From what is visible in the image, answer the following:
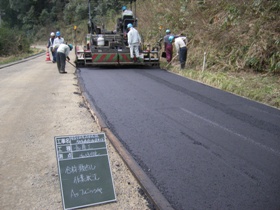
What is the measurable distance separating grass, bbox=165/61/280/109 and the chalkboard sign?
16.3 feet

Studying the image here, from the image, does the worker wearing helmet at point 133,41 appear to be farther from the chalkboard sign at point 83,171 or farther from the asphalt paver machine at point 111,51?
the chalkboard sign at point 83,171

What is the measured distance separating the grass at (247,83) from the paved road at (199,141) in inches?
13.5

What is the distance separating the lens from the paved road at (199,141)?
Answer: 10.1 feet

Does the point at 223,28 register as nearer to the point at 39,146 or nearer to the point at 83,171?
the point at 39,146

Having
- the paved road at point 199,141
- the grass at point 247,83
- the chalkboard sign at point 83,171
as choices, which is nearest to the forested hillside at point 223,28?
the grass at point 247,83

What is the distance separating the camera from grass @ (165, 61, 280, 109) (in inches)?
277

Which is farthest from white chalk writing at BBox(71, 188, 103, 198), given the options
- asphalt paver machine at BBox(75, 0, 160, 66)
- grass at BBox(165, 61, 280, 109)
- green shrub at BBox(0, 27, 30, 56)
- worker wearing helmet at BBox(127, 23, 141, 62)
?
green shrub at BBox(0, 27, 30, 56)

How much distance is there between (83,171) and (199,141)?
2.24 meters

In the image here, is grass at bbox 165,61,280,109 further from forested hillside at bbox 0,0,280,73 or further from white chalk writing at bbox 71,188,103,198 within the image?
white chalk writing at bbox 71,188,103,198

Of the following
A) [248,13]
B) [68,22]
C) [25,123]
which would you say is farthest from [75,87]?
[68,22]

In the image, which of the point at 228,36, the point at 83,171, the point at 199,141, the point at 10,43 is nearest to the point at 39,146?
the point at 83,171

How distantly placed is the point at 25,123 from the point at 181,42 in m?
7.63

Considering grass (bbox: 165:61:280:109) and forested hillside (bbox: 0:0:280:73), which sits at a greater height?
forested hillside (bbox: 0:0:280:73)

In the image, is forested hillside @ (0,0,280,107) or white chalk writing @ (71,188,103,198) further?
forested hillside @ (0,0,280,107)
